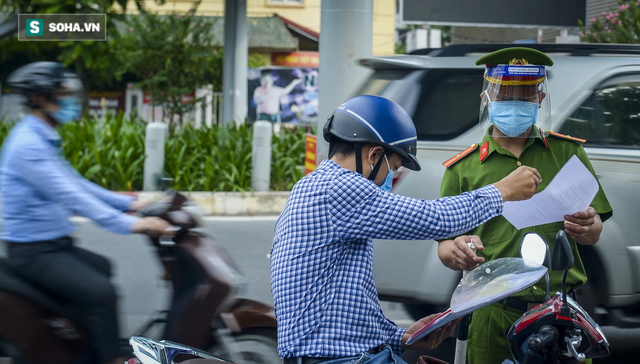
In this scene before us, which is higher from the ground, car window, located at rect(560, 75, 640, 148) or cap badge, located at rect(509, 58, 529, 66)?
cap badge, located at rect(509, 58, 529, 66)

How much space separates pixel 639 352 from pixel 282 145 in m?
7.11

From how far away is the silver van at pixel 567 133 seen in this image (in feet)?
12.8

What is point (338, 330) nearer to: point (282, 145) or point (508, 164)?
point (508, 164)

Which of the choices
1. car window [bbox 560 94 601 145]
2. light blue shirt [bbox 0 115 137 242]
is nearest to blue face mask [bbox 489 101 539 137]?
light blue shirt [bbox 0 115 137 242]

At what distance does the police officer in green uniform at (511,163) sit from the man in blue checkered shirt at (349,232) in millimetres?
448

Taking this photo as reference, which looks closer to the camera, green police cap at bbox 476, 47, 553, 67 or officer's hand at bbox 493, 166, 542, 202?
officer's hand at bbox 493, 166, 542, 202

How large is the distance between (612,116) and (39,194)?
3.28 m

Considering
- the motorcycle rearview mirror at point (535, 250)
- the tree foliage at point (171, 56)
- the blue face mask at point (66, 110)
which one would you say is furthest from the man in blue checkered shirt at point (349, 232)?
the tree foliage at point (171, 56)

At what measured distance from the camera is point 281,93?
2052 cm

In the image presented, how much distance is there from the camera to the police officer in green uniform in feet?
7.59

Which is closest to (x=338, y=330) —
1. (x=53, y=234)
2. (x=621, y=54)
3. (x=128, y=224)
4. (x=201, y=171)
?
(x=128, y=224)

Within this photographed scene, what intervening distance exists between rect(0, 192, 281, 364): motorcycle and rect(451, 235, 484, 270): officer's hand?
4.47 ft

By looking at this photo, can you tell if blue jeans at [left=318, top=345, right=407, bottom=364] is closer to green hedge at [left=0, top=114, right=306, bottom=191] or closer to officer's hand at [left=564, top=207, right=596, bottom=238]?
officer's hand at [left=564, top=207, right=596, bottom=238]

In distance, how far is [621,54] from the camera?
409 cm
